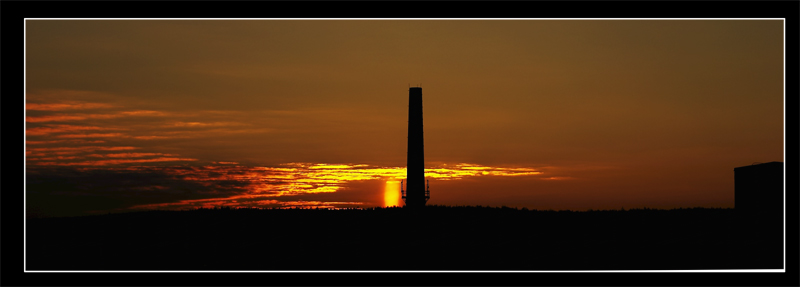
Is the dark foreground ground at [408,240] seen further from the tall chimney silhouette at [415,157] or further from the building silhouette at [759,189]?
the tall chimney silhouette at [415,157]

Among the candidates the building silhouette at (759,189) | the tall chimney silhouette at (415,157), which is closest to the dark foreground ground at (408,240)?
the building silhouette at (759,189)

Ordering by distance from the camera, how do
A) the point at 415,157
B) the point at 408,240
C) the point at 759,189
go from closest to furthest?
the point at 408,240, the point at 759,189, the point at 415,157

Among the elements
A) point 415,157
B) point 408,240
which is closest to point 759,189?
point 408,240

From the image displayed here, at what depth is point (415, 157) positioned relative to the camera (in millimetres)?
39219

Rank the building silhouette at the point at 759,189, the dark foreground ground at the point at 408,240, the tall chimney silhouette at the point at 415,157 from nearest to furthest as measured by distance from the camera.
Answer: the dark foreground ground at the point at 408,240
the building silhouette at the point at 759,189
the tall chimney silhouette at the point at 415,157

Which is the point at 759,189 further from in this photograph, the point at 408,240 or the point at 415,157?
the point at 415,157

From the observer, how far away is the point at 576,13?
11922mm

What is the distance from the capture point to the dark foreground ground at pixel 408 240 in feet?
Answer: 68.7

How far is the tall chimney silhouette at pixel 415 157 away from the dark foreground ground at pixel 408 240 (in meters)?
8.34

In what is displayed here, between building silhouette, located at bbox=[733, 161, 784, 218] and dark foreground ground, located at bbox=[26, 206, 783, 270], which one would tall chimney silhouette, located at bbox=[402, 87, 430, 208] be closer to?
dark foreground ground, located at bbox=[26, 206, 783, 270]

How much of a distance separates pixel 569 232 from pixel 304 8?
1645cm

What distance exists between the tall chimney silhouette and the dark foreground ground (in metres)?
8.34

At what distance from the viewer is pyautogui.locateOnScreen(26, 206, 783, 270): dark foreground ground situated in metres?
21.0

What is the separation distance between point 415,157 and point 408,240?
14929mm
